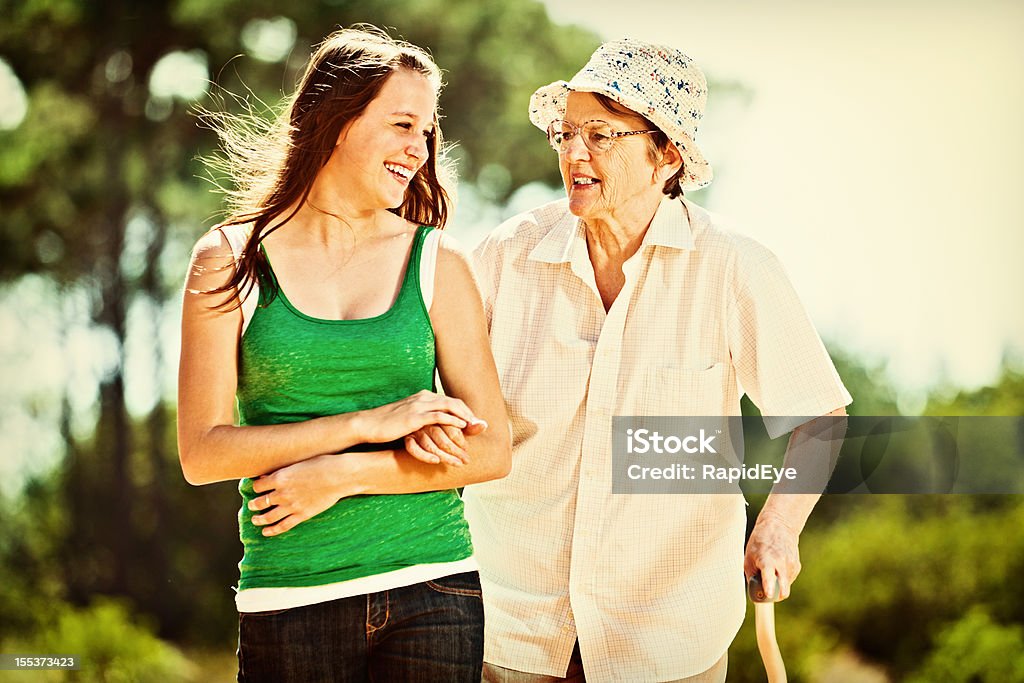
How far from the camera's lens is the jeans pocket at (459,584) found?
1399 mm

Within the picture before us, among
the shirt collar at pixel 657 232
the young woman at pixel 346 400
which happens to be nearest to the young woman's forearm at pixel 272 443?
the young woman at pixel 346 400

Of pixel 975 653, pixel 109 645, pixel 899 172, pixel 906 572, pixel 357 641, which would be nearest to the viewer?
pixel 357 641

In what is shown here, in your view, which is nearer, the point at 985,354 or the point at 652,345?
the point at 652,345

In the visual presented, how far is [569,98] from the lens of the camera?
206cm

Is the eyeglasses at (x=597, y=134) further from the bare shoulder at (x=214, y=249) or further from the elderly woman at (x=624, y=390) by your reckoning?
the bare shoulder at (x=214, y=249)

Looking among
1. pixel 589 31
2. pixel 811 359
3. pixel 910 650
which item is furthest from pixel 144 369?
pixel 811 359

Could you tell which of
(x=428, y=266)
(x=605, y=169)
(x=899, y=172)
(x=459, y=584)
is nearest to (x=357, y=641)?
(x=459, y=584)

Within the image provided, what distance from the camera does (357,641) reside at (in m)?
1.36

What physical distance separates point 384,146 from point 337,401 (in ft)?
1.17

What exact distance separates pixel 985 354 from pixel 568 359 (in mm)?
2384

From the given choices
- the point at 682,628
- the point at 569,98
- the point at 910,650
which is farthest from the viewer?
the point at 910,650

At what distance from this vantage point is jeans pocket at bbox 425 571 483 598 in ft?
4.59

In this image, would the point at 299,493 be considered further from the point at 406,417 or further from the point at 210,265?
the point at 210,265

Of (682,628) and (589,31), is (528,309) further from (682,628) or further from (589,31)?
(589,31)
